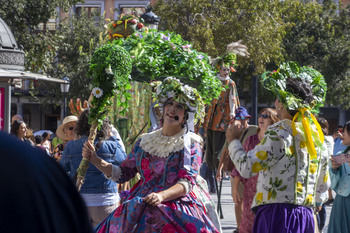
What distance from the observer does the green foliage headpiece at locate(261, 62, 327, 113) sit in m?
4.59

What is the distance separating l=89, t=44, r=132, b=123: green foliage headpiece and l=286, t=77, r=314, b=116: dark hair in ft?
4.70

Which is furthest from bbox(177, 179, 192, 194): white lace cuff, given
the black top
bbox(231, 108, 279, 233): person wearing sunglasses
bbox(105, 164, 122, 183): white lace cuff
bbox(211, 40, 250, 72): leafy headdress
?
bbox(211, 40, 250, 72): leafy headdress

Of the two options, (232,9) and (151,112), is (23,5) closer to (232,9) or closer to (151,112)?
(232,9)

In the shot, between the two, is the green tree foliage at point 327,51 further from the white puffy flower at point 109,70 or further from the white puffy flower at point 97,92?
the white puffy flower at point 97,92

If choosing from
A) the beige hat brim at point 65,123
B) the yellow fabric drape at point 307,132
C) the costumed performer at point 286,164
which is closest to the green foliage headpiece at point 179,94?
the costumed performer at point 286,164

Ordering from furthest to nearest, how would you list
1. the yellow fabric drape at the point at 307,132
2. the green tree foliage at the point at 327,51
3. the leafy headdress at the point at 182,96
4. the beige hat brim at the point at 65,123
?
the green tree foliage at the point at 327,51 < the beige hat brim at the point at 65,123 < the leafy headdress at the point at 182,96 < the yellow fabric drape at the point at 307,132

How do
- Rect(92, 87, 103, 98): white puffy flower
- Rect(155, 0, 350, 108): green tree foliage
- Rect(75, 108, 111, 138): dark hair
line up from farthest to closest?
Rect(155, 0, 350, 108): green tree foliage, Rect(75, 108, 111, 138): dark hair, Rect(92, 87, 103, 98): white puffy flower

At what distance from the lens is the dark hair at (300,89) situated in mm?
4707

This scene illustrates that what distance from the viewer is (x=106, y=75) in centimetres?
528

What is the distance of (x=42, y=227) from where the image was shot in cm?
106

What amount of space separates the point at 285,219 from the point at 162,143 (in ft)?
3.46

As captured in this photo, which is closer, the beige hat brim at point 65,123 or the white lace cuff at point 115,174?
the white lace cuff at point 115,174

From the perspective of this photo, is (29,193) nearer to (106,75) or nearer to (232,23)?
(106,75)

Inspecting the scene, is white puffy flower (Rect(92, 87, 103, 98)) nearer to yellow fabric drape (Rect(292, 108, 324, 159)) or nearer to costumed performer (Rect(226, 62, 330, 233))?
costumed performer (Rect(226, 62, 330, 233))
